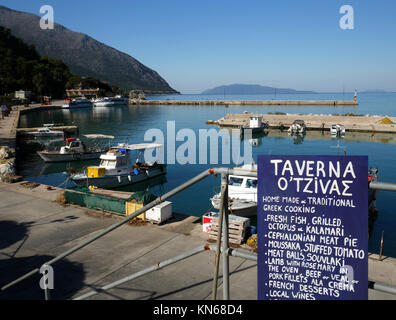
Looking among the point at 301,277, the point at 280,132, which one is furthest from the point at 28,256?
the point at 280,132

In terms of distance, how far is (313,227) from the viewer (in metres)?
4.95

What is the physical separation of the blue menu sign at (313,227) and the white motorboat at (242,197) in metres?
19.0

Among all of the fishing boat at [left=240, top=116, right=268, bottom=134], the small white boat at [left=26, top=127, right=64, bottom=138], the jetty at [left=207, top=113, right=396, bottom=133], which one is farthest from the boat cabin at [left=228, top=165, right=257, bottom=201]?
the jetty at [left=207, top=113, right=396, bottom=133]

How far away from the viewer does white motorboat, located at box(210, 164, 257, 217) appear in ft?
82.2

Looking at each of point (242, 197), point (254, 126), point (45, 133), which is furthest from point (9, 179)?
point (254, 126)

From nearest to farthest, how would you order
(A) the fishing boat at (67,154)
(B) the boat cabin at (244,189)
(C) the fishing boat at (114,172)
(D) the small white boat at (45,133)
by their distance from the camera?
(B) the boat cabin at (244,189) < (C) the fishing boat at (114,172) < (A) the fishing boat at (67,154) < (D) the small white boat at (45,133)

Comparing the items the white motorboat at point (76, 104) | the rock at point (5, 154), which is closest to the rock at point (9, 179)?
the rock at point (5, 154)

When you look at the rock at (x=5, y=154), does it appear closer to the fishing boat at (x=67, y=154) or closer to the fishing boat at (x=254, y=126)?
the fishing boat at (x=67, y=154)

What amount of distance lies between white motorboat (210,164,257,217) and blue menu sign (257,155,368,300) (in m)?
19.0

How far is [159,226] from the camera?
18453 mm

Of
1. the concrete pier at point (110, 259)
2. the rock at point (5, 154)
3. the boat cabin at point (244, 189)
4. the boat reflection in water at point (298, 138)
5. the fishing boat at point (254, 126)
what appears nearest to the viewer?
the concrete pier at point (110, 259)

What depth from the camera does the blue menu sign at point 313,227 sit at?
15.1 ft

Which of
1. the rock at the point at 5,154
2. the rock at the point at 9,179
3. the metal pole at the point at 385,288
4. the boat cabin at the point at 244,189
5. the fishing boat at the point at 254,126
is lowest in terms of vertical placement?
the boat cabin at the point at 244,189

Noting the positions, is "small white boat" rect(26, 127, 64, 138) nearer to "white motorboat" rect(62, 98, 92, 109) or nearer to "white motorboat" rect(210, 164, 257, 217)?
"white motorboat" rect(210, 164, 257, 217)
